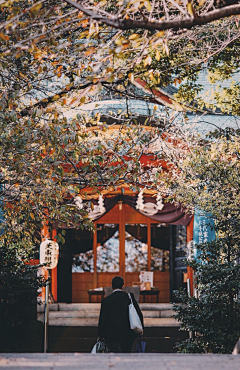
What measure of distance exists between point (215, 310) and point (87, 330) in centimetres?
512

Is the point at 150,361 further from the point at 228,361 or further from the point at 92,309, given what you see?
the point at 92,309

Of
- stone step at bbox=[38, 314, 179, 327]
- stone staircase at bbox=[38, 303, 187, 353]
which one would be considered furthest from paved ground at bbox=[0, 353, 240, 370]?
stone step at bbox=[38, 314, 179, 327]

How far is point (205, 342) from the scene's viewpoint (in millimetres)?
5559

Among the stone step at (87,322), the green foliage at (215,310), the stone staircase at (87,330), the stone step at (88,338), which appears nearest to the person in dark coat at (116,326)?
the green foliage at (215,310)

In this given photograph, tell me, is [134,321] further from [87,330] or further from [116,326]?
[87,330]

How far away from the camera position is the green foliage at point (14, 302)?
610 centimetres

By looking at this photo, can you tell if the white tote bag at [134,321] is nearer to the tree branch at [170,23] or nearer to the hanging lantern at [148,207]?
the tree branch at [170,23]

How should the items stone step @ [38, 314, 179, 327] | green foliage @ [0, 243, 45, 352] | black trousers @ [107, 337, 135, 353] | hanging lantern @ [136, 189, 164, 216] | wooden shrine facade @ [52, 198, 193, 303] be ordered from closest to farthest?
black trousers @ [107, 337, 135, 353], green foliage @ [0, 243, 45, 352], stone step @ [38, 314, 179, 327], hanging lantern @ [136, 189, 164, 216], wooden shrine facade @ [52, 198, 193, 303]

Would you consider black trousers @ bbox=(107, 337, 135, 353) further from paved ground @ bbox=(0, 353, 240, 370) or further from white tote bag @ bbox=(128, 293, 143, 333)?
paved ground @ bbox=(0, 353, 240, 370)

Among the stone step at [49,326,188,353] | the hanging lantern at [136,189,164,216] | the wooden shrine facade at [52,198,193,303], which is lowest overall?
the stone step at [49,326,188,353]

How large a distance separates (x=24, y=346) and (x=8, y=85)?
3546 mm

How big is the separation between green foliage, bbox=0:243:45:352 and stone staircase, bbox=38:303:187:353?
3.04 m

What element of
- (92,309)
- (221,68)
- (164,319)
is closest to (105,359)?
(221,68)

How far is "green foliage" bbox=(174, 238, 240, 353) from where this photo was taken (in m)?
5.50
